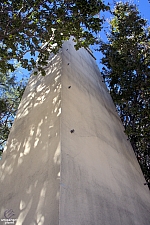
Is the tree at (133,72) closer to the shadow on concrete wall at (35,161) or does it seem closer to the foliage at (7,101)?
the shadow on concrete wall at (35,161)

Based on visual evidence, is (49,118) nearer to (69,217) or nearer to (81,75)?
(69,217)

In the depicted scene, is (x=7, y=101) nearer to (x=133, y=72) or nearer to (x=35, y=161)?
(x=133, y=72)

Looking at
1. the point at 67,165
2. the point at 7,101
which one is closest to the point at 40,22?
the point at 67,165

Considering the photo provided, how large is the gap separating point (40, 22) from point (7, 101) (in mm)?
4743

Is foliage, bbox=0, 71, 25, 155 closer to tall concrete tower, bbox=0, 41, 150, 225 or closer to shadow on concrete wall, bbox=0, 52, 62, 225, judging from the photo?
tall concrete tower, bbox=0, 41, 150, 225

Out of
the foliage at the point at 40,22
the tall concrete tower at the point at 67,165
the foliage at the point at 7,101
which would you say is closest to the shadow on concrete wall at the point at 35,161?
the tall concrete tower at the point at 67,165

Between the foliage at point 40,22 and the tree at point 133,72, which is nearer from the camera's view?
the foliage at point 40,22

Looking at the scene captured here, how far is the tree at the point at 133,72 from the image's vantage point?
23.2 feet

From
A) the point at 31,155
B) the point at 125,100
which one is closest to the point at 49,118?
the point at 31,155

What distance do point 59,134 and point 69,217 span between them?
141 centimetres

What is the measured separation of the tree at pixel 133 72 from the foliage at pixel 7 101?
427 cm

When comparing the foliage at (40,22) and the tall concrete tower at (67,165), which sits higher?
the foliage at (40,22)

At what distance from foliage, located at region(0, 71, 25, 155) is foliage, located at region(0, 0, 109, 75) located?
10.7ft

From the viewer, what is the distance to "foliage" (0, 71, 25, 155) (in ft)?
28.0
